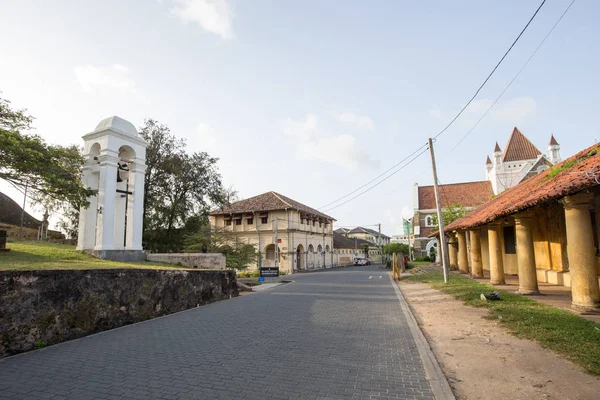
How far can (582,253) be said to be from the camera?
7.91 meters

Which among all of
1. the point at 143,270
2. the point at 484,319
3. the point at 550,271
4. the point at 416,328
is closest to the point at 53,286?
the point at 143,270

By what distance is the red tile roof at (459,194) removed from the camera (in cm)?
4881

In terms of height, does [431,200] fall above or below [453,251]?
Answer: above

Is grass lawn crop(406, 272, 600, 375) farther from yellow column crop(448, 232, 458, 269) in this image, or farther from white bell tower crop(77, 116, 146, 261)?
yellow column crop(448, 232, 458, 269)

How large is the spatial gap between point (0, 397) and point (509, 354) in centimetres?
727

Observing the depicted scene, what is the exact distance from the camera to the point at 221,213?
143 feet

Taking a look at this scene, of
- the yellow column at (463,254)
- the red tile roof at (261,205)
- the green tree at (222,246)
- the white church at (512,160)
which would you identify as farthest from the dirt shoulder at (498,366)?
the white church at (512,160)

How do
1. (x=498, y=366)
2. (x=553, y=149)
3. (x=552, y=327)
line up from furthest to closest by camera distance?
1. (x=553, y=149)
2. (x=552, y=327)
3. (x=498, y=366)

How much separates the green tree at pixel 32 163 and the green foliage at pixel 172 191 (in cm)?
1463

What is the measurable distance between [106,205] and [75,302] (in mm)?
7070

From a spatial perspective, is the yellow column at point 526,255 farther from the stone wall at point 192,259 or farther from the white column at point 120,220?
the white column at point 120,220

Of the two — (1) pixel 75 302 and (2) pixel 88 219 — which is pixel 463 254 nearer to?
(2) pixel 88 219

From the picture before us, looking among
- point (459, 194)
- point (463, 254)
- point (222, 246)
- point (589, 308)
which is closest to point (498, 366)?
point (589, 308)

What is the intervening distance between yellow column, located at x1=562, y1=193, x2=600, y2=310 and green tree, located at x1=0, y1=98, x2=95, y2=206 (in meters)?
13.7
